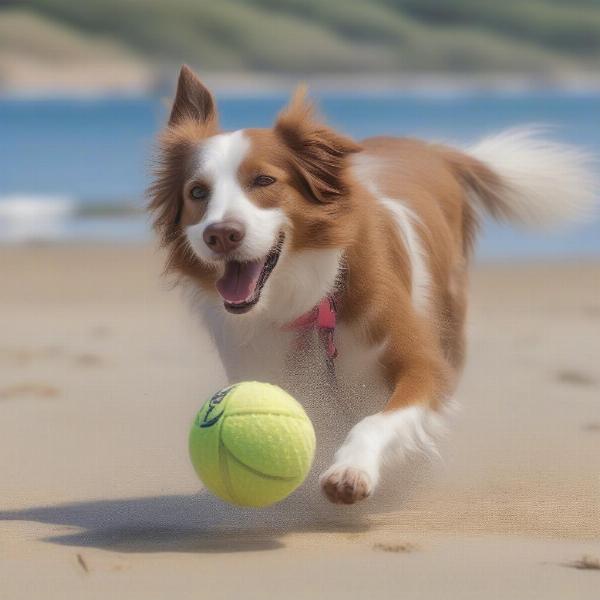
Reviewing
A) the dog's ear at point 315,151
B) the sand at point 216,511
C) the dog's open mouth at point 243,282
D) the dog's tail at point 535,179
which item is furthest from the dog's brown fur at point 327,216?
the dog's tail at point 535,179

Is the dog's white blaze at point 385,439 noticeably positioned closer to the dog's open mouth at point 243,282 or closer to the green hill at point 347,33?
the dog's open mouth at point 243,282

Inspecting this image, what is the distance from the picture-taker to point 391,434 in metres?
3.86

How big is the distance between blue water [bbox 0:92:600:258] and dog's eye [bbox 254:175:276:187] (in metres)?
0.57

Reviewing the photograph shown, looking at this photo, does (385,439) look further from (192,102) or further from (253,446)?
(192,102)

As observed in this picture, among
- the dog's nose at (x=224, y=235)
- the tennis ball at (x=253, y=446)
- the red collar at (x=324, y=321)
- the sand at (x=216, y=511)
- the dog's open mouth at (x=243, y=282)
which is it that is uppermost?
the dog's nose at (x=224, y=235)

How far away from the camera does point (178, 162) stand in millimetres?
4289

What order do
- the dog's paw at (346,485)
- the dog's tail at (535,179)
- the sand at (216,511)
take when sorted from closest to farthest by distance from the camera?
the sand at (216,511) → the dog's paw at (346,485) → the dog's tail at (535,179)

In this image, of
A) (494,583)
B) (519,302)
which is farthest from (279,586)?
(519,302)

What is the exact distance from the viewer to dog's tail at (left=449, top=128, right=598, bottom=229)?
590 centimetres

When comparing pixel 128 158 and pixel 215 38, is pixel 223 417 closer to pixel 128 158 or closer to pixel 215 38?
pixel 128 158

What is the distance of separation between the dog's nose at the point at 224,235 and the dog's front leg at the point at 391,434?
0.68m

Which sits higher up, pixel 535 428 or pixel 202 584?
pixel 202 584

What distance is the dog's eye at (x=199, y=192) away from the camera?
4.00 meters

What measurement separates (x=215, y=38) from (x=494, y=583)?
218ft
